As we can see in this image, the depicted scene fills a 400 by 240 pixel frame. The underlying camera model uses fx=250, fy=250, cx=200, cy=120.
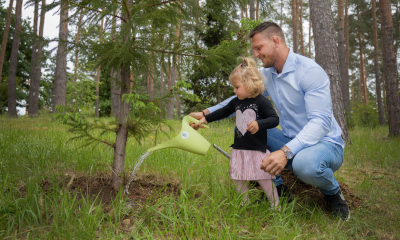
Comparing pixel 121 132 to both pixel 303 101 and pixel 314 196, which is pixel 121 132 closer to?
pixel 303 101

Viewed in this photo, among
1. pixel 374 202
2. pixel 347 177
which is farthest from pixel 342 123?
pixel 374 202

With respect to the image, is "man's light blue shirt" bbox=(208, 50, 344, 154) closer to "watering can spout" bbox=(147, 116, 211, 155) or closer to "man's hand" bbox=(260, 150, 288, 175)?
"man's hand" bbox=(260, 150, 288, 175)

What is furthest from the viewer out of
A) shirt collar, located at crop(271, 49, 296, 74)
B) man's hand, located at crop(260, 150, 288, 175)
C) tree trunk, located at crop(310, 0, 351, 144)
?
tree trunk, located at crop(310, 0, 351, 144)

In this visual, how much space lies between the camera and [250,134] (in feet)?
7.22

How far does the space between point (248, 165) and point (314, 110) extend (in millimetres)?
716

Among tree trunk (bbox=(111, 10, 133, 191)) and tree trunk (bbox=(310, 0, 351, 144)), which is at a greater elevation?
tree trunk (bbox=(310, 0, 351, 144))

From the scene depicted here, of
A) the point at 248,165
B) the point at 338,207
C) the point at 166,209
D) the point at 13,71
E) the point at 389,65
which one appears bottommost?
the point at 338,207

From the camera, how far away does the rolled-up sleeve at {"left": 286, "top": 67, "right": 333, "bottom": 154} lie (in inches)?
78.8

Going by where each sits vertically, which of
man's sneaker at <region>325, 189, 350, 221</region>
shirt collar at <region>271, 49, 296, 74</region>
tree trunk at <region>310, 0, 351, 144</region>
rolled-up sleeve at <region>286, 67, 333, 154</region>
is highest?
tree trunk at <region>310, 0, 351, 144</region>

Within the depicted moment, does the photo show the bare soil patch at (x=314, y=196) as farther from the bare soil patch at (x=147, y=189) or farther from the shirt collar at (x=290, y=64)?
the shirt collar at (x=290, y=64)

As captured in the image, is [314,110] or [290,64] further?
[290,64]

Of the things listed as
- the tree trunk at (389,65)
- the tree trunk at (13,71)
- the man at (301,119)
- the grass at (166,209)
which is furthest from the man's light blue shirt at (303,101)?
the tree trunk at (13,71)

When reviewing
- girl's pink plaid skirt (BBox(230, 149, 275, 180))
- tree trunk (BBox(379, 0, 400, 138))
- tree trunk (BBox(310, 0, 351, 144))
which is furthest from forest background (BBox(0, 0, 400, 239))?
tree trunk (BBox(379, 0, 400, 138))

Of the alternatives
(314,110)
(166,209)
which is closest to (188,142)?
(166,209)
